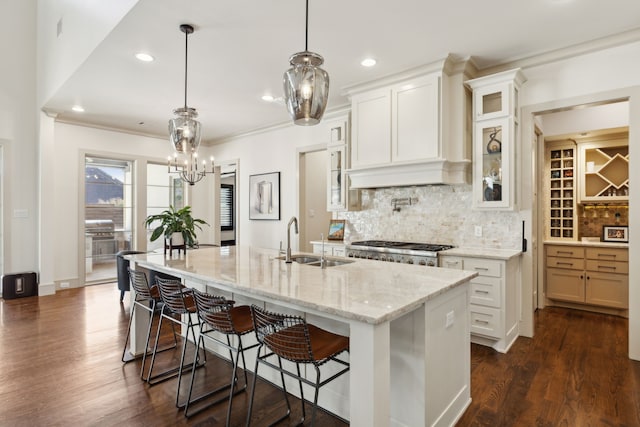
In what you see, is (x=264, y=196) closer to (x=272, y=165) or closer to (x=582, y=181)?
(x=272, y=165)

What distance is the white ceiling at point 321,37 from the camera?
2.66 metres

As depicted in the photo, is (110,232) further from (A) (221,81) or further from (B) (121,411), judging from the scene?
(B) (121,411)

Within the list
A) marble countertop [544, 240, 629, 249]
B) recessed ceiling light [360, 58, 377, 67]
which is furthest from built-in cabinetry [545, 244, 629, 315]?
recessed ceiling light [360, 58, 377, 67]

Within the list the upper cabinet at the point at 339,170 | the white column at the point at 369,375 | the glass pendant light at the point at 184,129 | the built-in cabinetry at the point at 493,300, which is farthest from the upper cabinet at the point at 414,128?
the white column at the point at 369,375

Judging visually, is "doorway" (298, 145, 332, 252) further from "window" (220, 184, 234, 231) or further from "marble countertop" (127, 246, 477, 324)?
"window" (220, 184, 234, 231)

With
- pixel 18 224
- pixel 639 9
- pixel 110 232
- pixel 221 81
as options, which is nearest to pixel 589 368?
pixel 639 9

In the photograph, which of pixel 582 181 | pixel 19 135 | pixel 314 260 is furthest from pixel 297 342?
pixel 19 135

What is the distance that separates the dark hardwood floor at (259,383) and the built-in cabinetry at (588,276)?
283mm

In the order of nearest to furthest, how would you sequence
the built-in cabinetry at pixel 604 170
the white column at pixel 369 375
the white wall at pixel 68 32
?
the white column at pixel 369 375, the white wall at pixel 68 32, the built-in cabinetry at pixel 604 170

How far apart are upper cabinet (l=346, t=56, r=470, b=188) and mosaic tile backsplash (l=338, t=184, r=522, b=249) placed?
390 millimetres

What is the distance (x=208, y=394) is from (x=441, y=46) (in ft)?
11.5

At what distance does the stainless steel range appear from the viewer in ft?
11.7

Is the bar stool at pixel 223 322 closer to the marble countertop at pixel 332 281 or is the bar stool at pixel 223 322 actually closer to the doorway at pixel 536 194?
the marble countertop at pixel 332 281

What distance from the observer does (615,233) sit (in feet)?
14.1
